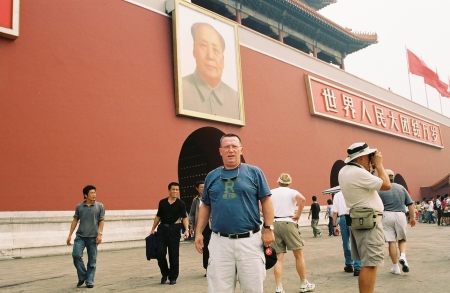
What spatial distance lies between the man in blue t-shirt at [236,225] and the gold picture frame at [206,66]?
352 inches

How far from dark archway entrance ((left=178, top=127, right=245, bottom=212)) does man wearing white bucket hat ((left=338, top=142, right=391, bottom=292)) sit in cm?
947

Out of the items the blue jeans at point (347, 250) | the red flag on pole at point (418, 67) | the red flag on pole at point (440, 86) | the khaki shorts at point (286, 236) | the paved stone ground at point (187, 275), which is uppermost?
the red flag on pole at point (418, 67)

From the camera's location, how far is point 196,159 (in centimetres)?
1472

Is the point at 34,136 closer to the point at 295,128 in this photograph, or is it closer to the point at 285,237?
the point at 285,237

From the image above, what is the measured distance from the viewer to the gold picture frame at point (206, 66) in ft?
40.2

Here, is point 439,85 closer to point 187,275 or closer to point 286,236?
point 187,275

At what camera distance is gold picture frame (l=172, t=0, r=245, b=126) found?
1225 cm

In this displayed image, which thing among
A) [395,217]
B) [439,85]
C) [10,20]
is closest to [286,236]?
[395,217]

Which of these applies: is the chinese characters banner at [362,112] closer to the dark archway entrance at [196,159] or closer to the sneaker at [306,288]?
the dark archway entrance at [196,159]

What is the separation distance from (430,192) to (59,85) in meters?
23.8

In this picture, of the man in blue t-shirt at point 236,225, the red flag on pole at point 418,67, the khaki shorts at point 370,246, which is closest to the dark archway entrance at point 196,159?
the khaki shorts at point 370,246

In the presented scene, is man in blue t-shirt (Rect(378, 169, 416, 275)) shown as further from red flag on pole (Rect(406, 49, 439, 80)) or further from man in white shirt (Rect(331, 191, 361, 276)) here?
red flag on pole (Rect(406, 49, 439, 80))

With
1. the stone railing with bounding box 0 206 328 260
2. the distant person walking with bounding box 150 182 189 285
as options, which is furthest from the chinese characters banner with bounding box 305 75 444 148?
the distant person walking with bounding box 150 182 189 285

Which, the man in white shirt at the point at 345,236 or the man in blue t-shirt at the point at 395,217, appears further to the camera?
the man in blue t-shirt at the point at 395,217
